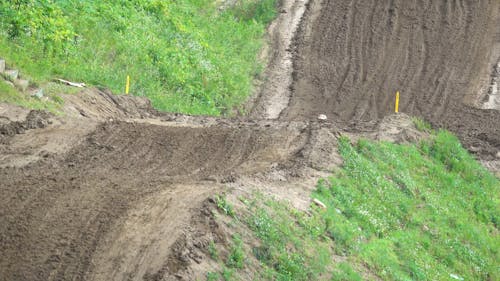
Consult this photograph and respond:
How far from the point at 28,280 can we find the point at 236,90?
18798 millimetres

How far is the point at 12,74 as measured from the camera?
17688mm

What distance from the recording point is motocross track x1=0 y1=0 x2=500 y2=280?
9.79m

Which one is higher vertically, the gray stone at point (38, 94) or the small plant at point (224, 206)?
the small plant at point (224, 206)

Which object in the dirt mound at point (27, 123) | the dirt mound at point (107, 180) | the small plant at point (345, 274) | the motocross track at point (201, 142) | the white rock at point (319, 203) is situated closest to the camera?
the dirt mound at point (107, 180)

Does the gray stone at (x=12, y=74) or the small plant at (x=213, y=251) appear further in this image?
the gray stone at (x=12, y=74)

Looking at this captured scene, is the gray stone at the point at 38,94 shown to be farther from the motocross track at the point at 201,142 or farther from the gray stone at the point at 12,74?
the motocross track at the point at 201,142

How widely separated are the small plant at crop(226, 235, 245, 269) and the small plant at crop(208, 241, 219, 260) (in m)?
0.21

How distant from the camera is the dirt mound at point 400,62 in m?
27.8

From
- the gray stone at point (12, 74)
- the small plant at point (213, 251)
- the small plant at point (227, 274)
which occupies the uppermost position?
the gray stone at point (12, 74)

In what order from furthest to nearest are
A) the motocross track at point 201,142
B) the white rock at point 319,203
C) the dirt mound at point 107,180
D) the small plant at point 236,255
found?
the white rock at point 319,203 → the small plant at point 236,255 → the motocross track at point 201,142 → the dirt mound at point 107,180

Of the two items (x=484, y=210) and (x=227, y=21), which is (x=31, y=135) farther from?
(x=227, y=21)

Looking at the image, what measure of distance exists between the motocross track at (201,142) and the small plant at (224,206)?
132 mm

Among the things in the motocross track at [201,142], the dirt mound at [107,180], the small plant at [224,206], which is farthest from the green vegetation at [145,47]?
the small plant at [224,206]

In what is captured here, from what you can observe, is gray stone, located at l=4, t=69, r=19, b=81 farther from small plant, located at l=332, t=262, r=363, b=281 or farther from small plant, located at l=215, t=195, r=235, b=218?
small plant, located at l=332, t=262, r=363, b=281
